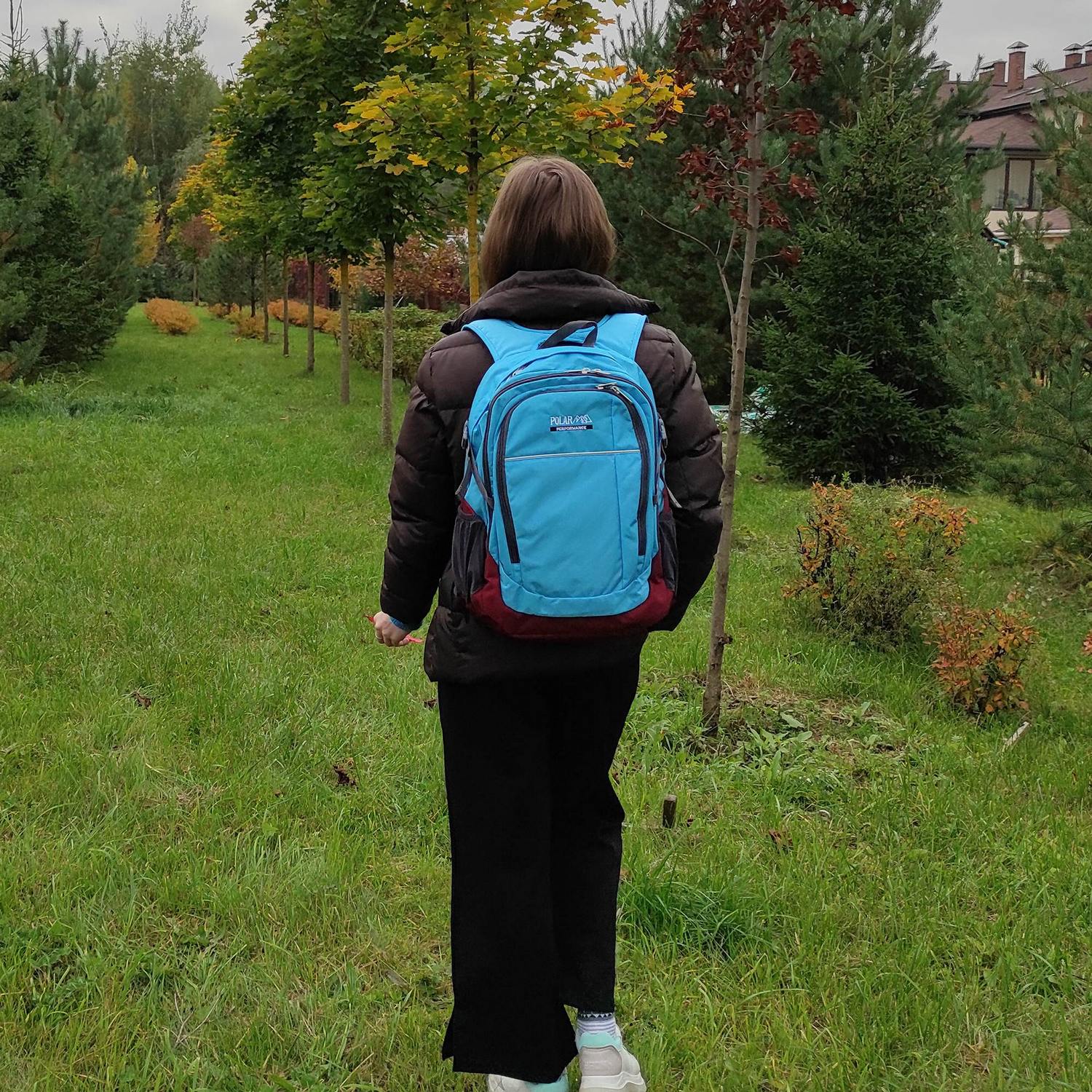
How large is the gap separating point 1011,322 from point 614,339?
5.96m

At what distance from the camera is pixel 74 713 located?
13.5 ft

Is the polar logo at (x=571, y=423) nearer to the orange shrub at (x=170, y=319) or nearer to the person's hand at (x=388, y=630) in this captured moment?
the person's hand at (x=388, y=630)

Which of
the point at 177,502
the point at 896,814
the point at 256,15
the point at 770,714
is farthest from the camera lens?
the point at 256,15

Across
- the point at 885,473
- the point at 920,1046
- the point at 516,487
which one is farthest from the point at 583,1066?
the point at 885,473

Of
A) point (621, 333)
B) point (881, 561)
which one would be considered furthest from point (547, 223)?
point (881, 561)

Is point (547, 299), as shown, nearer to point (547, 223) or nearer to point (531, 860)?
point (547, 223)

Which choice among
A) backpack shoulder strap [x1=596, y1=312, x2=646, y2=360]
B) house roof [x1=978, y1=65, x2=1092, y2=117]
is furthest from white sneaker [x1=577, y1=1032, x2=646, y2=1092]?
house roof [x1=978, y1=65, x2=1092, y2=117]

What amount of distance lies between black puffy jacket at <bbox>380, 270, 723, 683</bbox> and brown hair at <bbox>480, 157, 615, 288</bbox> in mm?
51

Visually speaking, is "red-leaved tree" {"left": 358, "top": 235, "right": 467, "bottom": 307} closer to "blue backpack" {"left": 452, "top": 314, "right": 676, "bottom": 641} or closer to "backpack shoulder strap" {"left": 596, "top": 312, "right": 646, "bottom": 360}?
"backpack shoulder strap" {"left": 596, "top": 312, "right": 646, "bottom": 360}

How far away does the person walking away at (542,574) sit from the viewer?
1849 mm

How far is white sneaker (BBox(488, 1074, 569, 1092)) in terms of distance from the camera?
2221 millimetres

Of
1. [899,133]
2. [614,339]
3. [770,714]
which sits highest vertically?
[899,133]

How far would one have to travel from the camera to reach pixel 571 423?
1837 millimetres

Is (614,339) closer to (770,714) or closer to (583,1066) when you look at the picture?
(583,1066)
